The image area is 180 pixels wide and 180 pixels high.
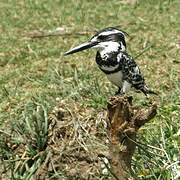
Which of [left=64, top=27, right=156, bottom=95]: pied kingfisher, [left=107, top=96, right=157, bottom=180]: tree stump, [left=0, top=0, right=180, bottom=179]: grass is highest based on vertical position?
[left=64, top=27, right=156, bottom=95]: pied kingfisher

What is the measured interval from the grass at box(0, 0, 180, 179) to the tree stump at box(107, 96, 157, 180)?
0.46ft

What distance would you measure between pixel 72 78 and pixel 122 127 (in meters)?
2.30

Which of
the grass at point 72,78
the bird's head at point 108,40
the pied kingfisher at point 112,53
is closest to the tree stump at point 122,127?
the grass at point 72,78

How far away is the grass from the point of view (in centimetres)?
328

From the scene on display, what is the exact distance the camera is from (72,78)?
4.85m

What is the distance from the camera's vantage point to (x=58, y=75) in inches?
184

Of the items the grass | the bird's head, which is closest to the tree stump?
the grass

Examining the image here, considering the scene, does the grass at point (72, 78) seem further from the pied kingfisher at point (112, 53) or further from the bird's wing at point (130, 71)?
the pied kingfisher at point (112, 53)

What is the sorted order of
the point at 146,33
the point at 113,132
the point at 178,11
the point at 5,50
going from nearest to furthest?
the point at 113,132, the point at 5,50, the point at 146,33, the point at 178,11

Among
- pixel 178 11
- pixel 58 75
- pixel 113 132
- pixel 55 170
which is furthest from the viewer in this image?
pixel 178 11

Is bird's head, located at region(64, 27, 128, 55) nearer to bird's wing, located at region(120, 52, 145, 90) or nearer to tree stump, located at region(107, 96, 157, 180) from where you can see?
bird's wing, located at region(120, 52, 145, 90)

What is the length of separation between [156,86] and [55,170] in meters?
2.14

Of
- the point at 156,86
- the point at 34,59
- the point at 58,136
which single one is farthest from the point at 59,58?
the point at 58,136

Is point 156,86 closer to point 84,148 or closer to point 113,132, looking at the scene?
point 84,148
